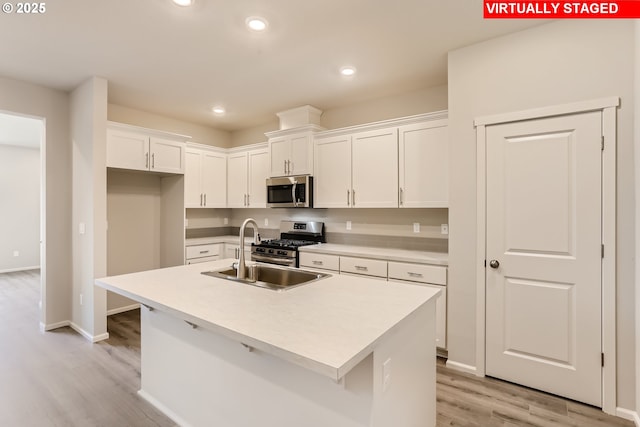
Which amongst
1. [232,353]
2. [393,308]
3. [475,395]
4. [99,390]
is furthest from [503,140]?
[99,390]

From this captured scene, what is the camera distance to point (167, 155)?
164 inches

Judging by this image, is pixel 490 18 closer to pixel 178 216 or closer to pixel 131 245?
pixel 178 216

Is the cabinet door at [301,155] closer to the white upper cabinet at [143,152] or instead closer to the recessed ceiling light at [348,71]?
the recessed ceiling light at [348,71]

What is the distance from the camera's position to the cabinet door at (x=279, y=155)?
169 inches

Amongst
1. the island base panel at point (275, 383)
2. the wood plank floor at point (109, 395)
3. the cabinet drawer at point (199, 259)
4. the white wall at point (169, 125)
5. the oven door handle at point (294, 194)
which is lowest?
the wood plank floor at point (109, 395)

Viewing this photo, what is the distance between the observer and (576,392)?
7.50 ft

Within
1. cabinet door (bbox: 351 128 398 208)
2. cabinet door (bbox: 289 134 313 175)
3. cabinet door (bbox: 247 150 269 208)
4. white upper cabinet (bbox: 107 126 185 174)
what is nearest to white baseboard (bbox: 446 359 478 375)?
cabinet door (bbox: 351 128 398 208)

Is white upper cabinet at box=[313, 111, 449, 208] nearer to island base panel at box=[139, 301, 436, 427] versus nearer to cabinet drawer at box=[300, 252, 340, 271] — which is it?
cabinet drawer at box=[300, 252, 340, 271]

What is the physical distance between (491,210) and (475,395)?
1.42 m

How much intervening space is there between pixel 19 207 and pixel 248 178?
584 centimetres

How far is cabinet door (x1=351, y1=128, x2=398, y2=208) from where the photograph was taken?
11.5 feet

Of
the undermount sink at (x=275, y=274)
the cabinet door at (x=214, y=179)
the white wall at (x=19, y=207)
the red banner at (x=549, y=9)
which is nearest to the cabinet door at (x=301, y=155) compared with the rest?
the cabinet door at (x=214, y=179)

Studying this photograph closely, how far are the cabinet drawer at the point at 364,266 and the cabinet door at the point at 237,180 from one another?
83.1 inches

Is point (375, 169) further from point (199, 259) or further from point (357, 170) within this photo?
point (199, 259)
